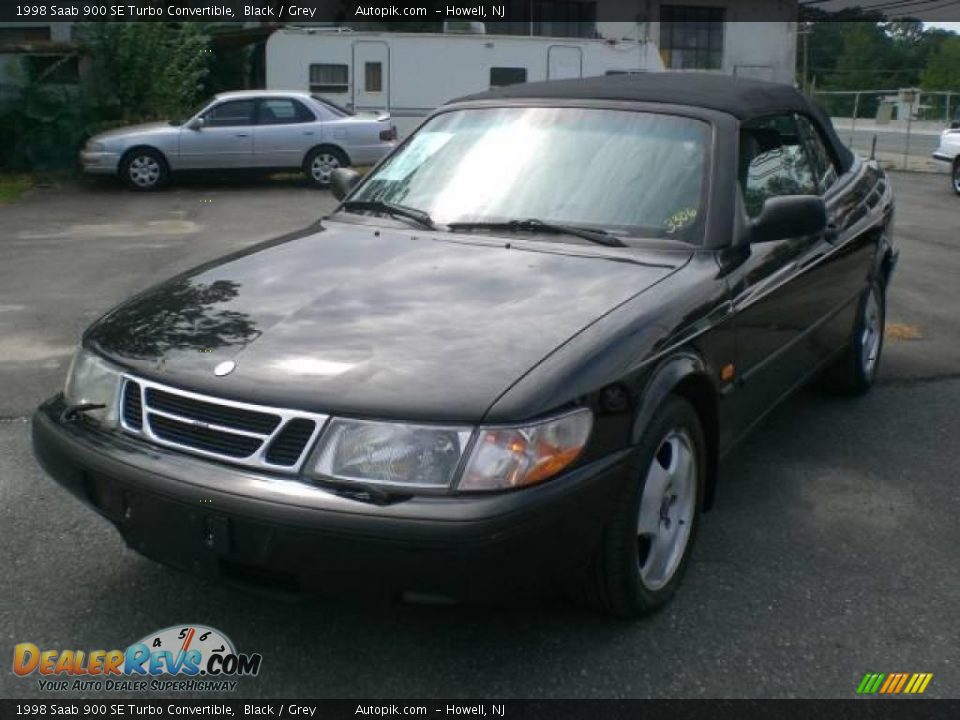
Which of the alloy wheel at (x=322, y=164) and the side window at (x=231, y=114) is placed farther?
the alloy wheel at (x=322, y=164)

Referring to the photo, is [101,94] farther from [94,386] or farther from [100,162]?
[94,386]

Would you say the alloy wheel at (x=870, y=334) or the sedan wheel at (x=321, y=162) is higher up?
the sedan wheel at (x=321, y=162)

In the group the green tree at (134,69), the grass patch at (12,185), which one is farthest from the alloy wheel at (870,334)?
the green tree at (134,69)

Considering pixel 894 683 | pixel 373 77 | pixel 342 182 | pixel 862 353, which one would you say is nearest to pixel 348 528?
pixel 894 683

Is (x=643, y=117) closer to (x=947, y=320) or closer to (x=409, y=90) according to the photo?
(x=947, y=320)

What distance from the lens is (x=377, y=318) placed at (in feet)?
10.2

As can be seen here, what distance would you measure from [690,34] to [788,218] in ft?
Answer: 90.6

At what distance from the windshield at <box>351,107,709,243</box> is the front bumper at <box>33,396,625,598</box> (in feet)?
4.14

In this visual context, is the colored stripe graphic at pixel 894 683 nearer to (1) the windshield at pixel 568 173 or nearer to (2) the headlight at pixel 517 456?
(2) the headlight at pixel 517 456

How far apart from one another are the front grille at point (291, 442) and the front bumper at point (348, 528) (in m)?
0.06

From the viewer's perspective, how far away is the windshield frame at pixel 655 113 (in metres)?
3.74

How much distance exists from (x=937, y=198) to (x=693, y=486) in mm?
15073

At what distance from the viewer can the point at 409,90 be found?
65.8 ft

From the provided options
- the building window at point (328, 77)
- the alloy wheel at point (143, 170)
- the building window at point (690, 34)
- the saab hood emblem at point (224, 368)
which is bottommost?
the alloy wheel at point (143, 170)
